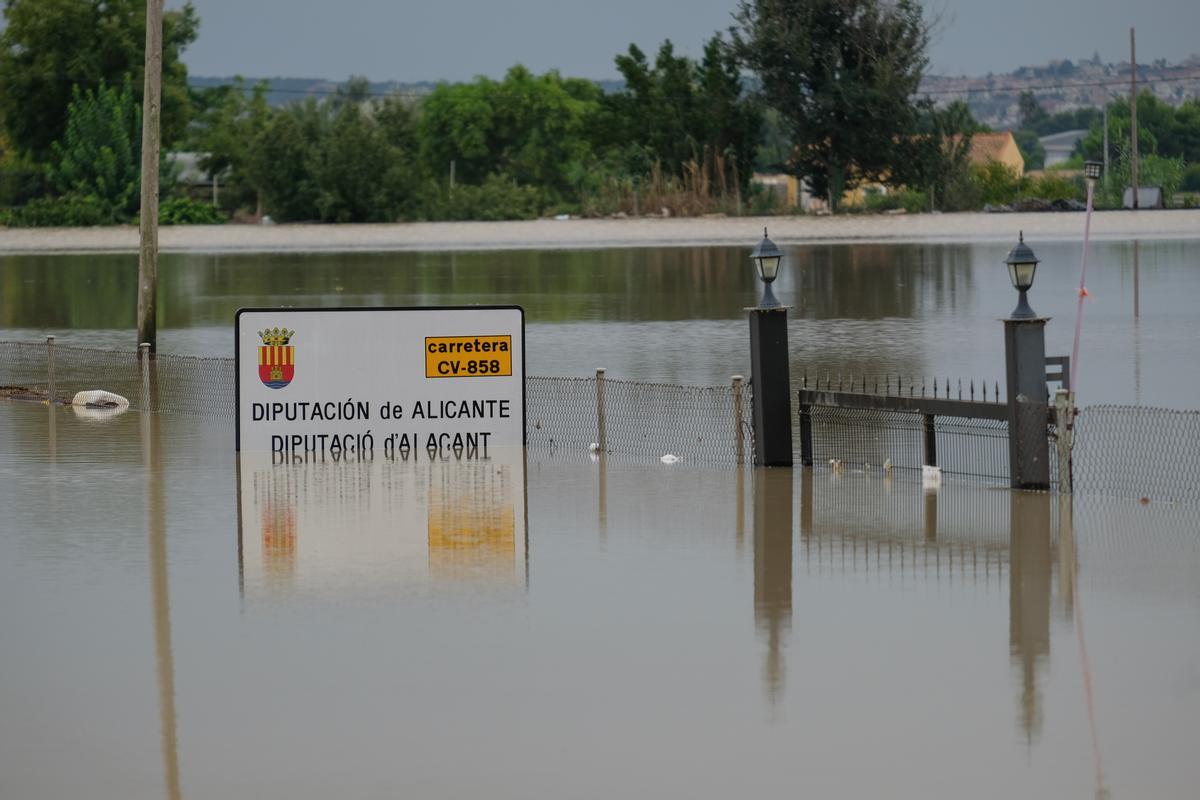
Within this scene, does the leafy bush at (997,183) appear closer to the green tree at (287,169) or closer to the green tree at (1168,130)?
the green tree at (287,169)

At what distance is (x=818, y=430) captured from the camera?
21281mm

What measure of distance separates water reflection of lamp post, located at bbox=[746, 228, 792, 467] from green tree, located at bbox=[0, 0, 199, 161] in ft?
262

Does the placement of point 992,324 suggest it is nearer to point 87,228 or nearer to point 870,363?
point 870,363


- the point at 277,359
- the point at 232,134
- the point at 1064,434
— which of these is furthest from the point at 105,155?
the point at 1064,434

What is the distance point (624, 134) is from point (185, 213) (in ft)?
62.0

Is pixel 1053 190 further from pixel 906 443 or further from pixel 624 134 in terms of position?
pixel 906 443

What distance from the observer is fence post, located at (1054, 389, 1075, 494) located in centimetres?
1565

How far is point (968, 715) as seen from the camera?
9.87m

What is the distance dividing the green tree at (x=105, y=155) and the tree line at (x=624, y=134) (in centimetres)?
9

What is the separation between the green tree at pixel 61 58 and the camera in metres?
95.4

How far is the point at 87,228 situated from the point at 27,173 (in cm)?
1218

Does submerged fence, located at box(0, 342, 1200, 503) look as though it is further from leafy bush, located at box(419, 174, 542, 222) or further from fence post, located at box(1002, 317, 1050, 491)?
leafy bush, located at box(419, 174, 542, 222)

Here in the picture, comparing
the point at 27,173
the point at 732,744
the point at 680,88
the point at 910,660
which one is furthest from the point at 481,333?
the point at 27,173

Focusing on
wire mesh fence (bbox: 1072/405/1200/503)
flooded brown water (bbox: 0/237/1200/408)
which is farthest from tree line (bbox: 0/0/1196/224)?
wire mesh fence (bbox: 1072/405/1200/503)
